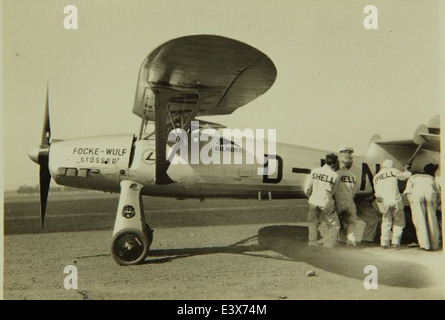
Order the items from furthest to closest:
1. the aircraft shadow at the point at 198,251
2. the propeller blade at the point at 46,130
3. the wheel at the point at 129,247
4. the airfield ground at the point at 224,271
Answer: the propeller blade at the point at 46,130
the aircraft shadow at the point at 198,251
the wheel at the point at 129,247
the airfield ground at the point at 224,271

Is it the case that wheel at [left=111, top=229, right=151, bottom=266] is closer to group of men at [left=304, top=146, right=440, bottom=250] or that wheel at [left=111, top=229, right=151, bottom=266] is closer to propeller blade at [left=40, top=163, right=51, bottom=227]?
propeller blade at [left=40, top=163, right=51, bottom=227]

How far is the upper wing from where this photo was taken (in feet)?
14.9

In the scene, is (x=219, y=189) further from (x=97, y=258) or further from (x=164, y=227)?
(x=164, y=227)

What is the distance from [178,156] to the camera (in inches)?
260

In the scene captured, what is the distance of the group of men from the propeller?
4.63m

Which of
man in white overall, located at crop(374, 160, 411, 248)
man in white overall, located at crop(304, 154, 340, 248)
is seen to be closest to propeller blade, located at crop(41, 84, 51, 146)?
man in white overall, located at crop(304, 154, 340, 248)

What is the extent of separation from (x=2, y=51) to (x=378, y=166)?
7.18m

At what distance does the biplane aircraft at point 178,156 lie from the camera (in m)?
5.61

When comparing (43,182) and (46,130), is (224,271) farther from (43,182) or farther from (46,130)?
(46,130)

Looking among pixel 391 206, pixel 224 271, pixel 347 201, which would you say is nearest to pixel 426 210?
pixel 391 206

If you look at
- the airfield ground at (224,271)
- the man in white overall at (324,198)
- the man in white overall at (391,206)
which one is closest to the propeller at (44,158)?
the airfield ground at (224,271)

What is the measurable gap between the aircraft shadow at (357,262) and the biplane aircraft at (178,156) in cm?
107

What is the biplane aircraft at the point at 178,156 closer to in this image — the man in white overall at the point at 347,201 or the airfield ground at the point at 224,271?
the man in white overall at the point at 347,201

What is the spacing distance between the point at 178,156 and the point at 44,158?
2362mm
